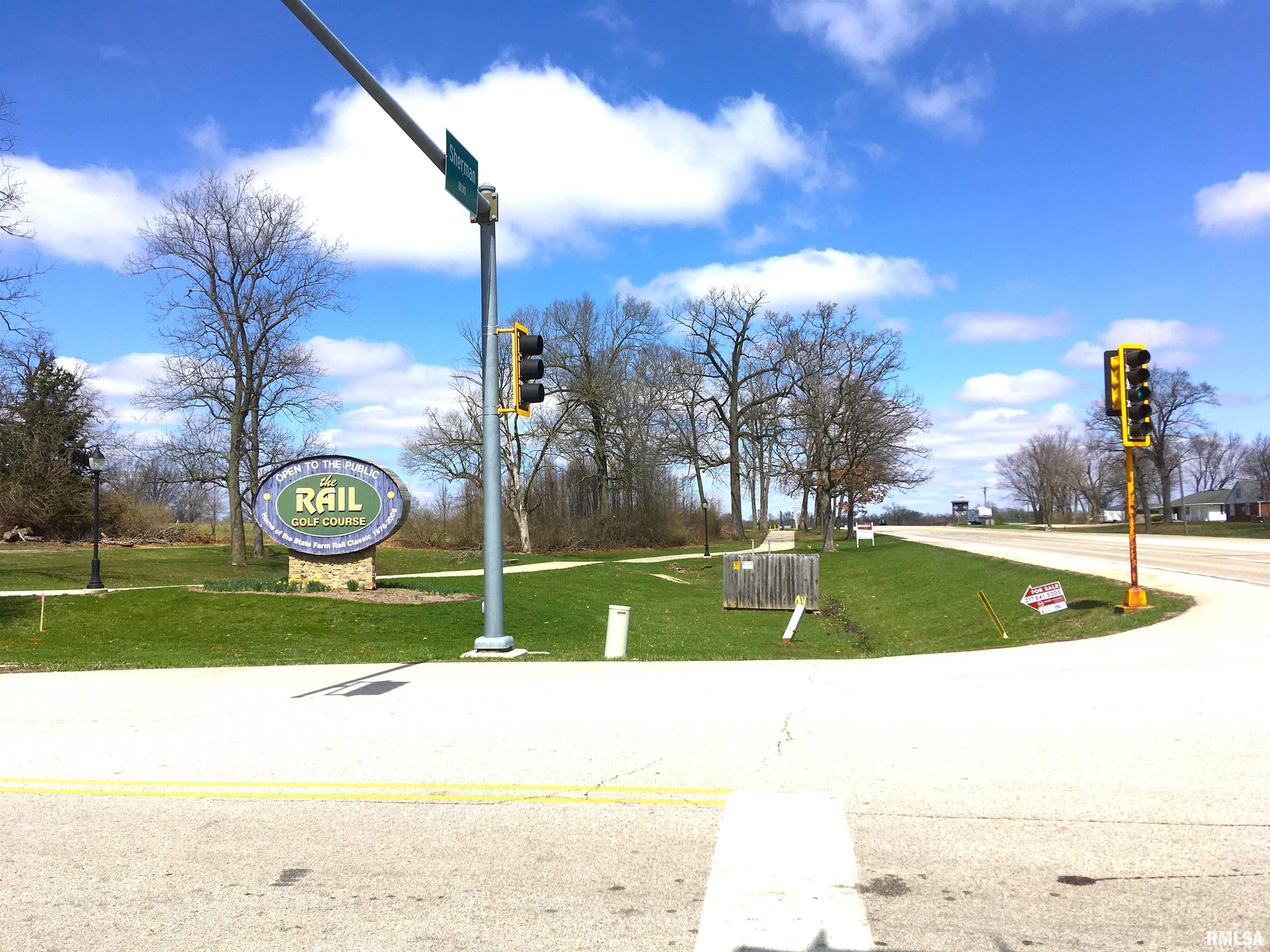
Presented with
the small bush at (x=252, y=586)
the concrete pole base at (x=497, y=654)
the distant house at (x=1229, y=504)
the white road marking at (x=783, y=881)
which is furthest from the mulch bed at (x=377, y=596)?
the distant house at (x=1229, y=504)

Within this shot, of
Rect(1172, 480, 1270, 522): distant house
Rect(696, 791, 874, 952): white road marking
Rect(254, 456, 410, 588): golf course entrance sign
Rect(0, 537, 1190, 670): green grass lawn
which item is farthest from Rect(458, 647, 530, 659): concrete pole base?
Rect(1172, 480, 1270, 522): distant house

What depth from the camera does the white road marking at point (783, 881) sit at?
3.54 metres

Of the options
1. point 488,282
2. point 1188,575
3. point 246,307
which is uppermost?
point 246,307

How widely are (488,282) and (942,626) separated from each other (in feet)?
47.0

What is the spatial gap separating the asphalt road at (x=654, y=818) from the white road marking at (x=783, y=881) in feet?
0.05

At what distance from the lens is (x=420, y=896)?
4027mm

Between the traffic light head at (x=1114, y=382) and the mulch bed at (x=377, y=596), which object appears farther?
the mulch bed at (x=377, y=596)

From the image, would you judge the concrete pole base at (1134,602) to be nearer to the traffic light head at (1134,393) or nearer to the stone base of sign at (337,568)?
the traffic light head at (1134,393)

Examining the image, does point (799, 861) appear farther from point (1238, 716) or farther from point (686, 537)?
point (686, 537)

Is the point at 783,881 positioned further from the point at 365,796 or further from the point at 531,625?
the point at 531,625

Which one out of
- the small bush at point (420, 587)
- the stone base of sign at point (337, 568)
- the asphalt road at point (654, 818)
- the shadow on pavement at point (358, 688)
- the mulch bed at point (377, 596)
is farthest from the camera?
Result: the small bush at point (420, 587)

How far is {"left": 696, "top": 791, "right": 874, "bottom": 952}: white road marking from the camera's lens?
11.6 ft

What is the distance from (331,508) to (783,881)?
20725 millimetres

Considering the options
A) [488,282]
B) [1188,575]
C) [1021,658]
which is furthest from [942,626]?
[488,282]
